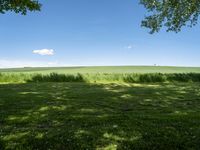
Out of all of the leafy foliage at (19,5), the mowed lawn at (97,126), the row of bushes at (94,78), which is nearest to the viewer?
the mowed lawn at (97,126)

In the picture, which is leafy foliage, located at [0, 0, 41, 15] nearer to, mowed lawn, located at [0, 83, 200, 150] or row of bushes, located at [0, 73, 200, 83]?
mowed lawn, located at [0, 83, 200, 150]

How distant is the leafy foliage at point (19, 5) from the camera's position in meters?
20.0

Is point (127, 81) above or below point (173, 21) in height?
below

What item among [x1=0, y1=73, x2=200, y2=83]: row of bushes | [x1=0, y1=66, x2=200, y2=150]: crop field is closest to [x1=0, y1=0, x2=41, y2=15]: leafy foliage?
[x1=0, y1=66, x2=200, y2=150]: crop field

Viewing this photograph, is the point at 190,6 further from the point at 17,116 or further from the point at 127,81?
the point at 17,116

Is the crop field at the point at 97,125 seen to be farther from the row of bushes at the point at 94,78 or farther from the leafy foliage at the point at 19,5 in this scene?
the row of bushes at the point at 94,78

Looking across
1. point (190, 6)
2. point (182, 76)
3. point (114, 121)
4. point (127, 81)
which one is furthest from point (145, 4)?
point (114, 121)

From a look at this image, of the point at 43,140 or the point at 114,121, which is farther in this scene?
the point at 114,121

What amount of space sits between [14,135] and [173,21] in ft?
79.2

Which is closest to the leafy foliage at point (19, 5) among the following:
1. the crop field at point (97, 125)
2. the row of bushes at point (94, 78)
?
the crop field at point (97, 125)

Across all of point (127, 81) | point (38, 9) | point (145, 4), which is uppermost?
point (145, 4)

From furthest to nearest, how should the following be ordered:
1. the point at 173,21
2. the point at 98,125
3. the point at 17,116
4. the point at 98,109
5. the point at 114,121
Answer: the point at 173,21, the point at 98,109, the point at 17,116, the point at 114,121, the point at 98,125

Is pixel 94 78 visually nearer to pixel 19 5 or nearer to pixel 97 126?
pixel 19 5

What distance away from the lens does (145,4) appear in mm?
31906
